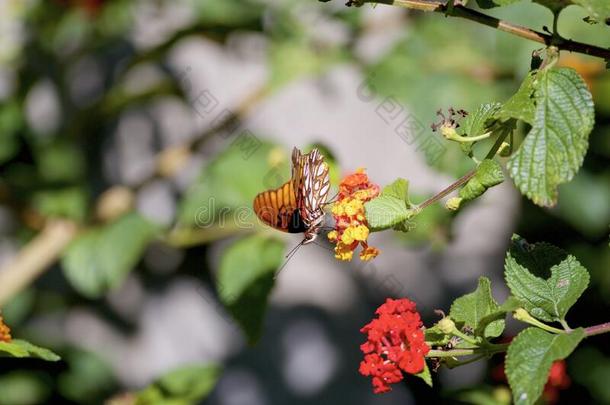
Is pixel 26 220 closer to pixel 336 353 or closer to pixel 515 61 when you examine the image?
pixel 336 353

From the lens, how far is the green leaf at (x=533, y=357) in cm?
65

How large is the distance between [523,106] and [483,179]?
7cm

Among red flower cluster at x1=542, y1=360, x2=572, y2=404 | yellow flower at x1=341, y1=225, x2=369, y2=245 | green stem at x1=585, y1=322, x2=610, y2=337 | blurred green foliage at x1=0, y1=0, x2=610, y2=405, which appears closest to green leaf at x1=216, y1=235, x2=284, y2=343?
blurred green foliage at x1=0, y1=0, x2=610, y2=405

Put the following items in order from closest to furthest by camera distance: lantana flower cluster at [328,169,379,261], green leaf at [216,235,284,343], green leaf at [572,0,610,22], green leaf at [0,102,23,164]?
green leaf at [572,0,610,22]
lantana flower cluster at [328,169,379,261]
green leaf at [216,235,284,343]
green leaf at [0,102,23,164]

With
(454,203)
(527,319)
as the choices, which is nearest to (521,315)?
(527,319)

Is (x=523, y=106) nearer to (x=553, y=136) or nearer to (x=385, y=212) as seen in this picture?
(x=553, y=136)

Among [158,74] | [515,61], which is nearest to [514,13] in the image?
[515,61]

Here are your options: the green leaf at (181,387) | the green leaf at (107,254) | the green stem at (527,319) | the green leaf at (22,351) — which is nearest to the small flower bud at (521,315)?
the green stem at (527,319)

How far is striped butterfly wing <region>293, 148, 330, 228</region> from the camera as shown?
2.58ft

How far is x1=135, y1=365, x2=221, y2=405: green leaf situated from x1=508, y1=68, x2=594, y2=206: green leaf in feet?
1.99

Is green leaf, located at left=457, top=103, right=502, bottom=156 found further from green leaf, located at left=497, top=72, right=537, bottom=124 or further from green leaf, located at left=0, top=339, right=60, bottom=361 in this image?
green leaf, located at left=0, top=339, right=60, bottom=361

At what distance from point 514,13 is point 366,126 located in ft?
1.79

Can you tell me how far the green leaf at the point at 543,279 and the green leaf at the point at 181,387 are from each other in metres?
0.51

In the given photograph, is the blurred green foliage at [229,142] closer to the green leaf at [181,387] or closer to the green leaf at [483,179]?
the green leaf at [181,387]
